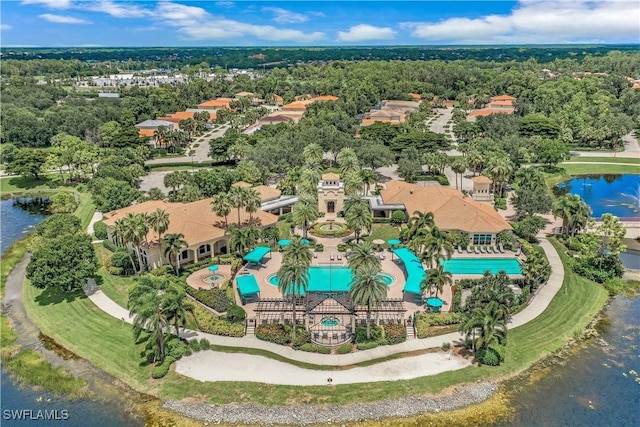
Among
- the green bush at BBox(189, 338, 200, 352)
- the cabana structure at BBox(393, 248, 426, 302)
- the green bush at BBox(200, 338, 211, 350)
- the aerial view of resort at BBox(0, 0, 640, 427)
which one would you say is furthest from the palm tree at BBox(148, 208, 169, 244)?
the cabana structure at BBox(393, 248, 426, 302)

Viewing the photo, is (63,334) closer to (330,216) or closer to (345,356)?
(345,356)

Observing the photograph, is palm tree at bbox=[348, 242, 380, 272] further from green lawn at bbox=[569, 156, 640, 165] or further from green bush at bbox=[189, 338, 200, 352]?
green lawn at bbox=[569, 156, 640, 165]

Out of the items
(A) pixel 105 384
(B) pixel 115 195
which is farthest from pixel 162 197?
(A) pixel 105 384

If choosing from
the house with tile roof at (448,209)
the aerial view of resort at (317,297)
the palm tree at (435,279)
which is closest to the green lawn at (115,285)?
the aerial view of resort at (317,297)

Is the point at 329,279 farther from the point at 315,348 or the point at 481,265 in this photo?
the point at 481,265

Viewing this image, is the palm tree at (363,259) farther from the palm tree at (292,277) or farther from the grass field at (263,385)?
the grass field at (263,385)

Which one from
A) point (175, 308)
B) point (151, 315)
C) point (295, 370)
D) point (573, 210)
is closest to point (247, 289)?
point (175, 308)
